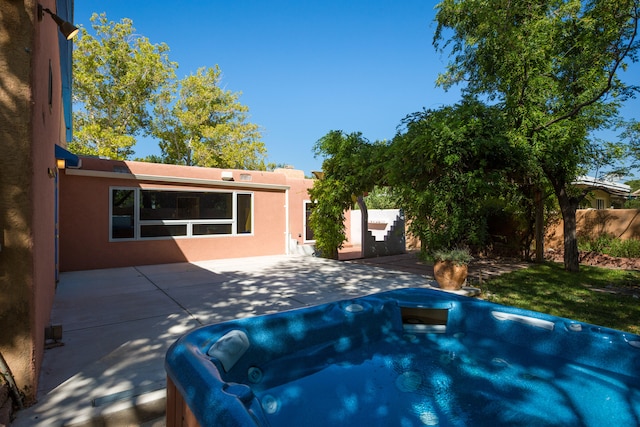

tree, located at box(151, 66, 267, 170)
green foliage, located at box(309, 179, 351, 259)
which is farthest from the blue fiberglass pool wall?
tree, located at box(151, 66, 267, 170)

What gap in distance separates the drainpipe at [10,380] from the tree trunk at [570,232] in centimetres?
1113

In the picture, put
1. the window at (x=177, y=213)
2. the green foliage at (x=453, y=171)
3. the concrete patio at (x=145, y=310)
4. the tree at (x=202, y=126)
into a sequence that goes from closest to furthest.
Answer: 1. the concrete patio at (x=145, y=310)
2. the green foliage at (x=453, y=171)
3. the window at (x=177, y=213)
4. the tree at (x=202, y=126)

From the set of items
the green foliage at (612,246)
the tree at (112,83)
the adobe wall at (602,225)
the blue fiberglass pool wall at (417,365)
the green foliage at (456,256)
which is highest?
the tree at (112,83)

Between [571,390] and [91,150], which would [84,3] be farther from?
[571,390]

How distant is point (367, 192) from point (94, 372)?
8.27 metres

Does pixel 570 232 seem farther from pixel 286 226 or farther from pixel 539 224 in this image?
pixel 286 226

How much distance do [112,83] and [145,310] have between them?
1912 cm

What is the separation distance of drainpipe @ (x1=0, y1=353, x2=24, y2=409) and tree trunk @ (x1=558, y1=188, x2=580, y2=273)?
11127 millimetres

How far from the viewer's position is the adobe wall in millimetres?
11470

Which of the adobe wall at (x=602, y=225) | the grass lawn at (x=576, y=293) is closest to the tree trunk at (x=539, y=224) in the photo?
the grass lawn at (x=576, y=293)

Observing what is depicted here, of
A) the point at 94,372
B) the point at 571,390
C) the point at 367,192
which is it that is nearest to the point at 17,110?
the point at 94,372

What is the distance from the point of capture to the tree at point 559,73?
26.8ft

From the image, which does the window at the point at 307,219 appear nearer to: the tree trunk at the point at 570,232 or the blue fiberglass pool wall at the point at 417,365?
the tree trunk at the point at 570,232

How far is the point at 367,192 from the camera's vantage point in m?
10.3
